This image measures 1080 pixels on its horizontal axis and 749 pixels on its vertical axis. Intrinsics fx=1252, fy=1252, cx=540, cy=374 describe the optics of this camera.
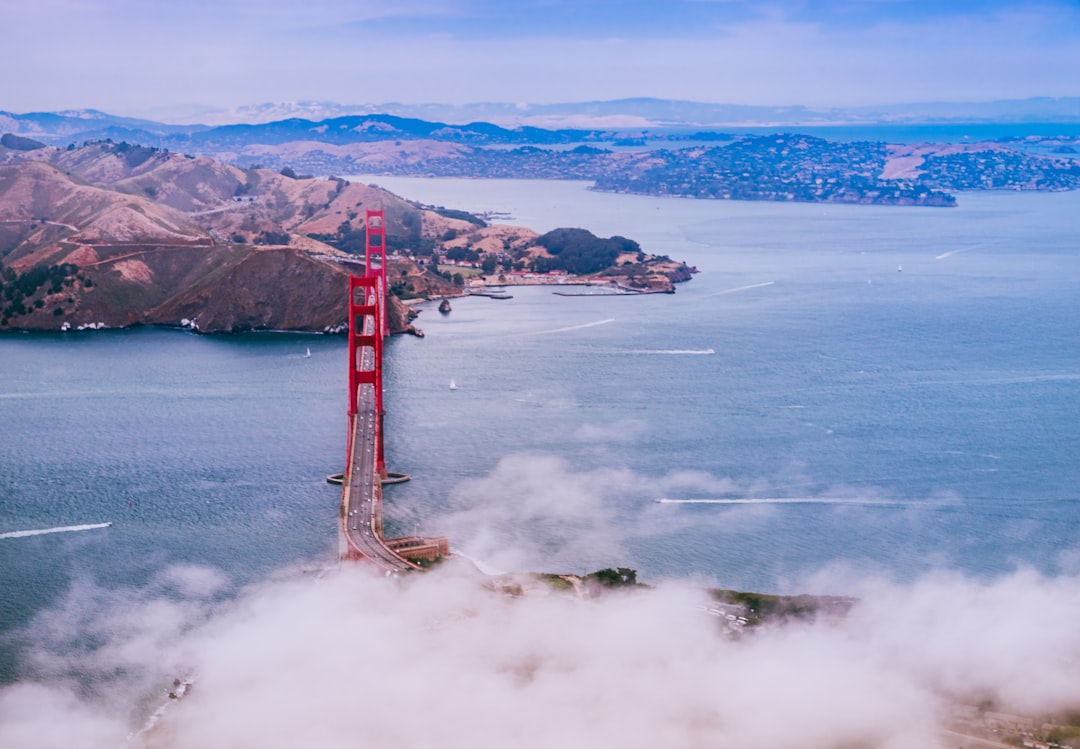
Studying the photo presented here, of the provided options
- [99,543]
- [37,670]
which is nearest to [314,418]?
[99,543]

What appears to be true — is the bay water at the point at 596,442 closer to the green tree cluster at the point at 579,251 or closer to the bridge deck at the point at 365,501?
the bridge deck at the point at 365,501

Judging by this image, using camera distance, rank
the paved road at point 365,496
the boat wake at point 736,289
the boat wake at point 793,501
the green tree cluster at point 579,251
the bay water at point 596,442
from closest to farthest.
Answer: the paved road at point 365,496
the bay water at point 596,442
the boat wake at point 793,501
the boat wake at point 736,289
the green tree cluster at point 579,251

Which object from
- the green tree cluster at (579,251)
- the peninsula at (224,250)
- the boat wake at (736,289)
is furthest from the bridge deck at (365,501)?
the green tree cluster at (579,251)

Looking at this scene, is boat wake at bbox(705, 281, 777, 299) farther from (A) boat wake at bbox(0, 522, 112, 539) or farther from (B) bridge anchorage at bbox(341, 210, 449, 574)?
(A) boat wake at bbox(0, 522, 112, 539)

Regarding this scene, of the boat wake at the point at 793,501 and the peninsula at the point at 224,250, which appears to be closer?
the boat wake at the point at 793,501

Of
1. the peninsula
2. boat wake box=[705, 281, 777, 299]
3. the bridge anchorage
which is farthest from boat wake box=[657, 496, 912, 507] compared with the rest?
boat wake box=[705, 281, 777, 299]

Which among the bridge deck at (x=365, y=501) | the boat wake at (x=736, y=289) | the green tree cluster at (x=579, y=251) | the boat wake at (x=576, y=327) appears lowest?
the bridge deck at (x=365, y=501)

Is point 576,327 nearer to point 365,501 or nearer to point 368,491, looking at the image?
point 368,491

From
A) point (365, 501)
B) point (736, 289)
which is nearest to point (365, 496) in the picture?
point (365, 501)

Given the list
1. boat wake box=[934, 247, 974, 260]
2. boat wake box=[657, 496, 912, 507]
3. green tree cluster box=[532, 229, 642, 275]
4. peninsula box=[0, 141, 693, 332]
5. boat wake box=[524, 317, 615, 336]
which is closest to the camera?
boat wake box=[657, 496, 912, 507]

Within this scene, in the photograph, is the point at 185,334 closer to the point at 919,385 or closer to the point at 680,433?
the point at 680,433
